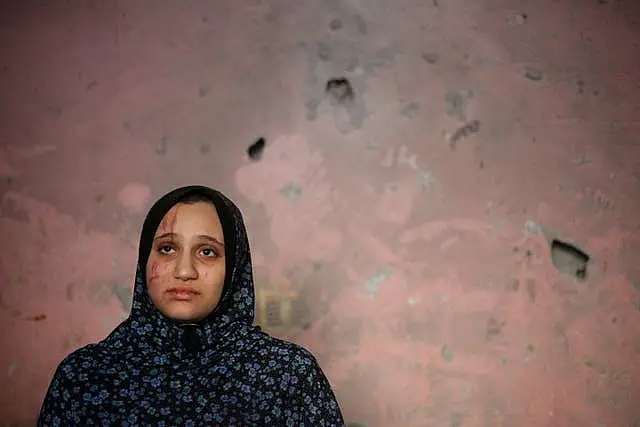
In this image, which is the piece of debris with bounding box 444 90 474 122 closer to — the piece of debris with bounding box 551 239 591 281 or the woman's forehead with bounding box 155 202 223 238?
the piece of debris with bounding box 551 239 591 281

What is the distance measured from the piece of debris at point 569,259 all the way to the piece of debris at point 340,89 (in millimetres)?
542

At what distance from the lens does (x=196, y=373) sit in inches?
48.8

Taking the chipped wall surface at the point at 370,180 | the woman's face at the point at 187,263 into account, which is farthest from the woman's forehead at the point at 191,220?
the chipped wall surface at the point at 370,180

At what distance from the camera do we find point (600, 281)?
1.66 m

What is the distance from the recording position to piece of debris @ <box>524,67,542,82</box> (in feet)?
5.60

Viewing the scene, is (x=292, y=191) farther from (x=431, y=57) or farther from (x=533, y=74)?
(x=533, y=74)

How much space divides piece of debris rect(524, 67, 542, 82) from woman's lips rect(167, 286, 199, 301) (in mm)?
917

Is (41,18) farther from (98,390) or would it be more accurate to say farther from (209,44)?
(98,390)

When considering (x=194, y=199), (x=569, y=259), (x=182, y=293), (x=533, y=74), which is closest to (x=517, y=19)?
(x=533, y=74)

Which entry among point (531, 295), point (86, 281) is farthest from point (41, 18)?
point (531, 295)

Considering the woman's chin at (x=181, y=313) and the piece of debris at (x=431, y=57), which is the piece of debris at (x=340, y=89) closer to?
the piece of debris at (x=431, y=57)

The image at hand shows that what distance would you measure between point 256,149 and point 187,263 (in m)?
0.52

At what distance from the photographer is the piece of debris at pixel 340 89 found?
1716 millimetres

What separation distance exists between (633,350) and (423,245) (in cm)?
49
